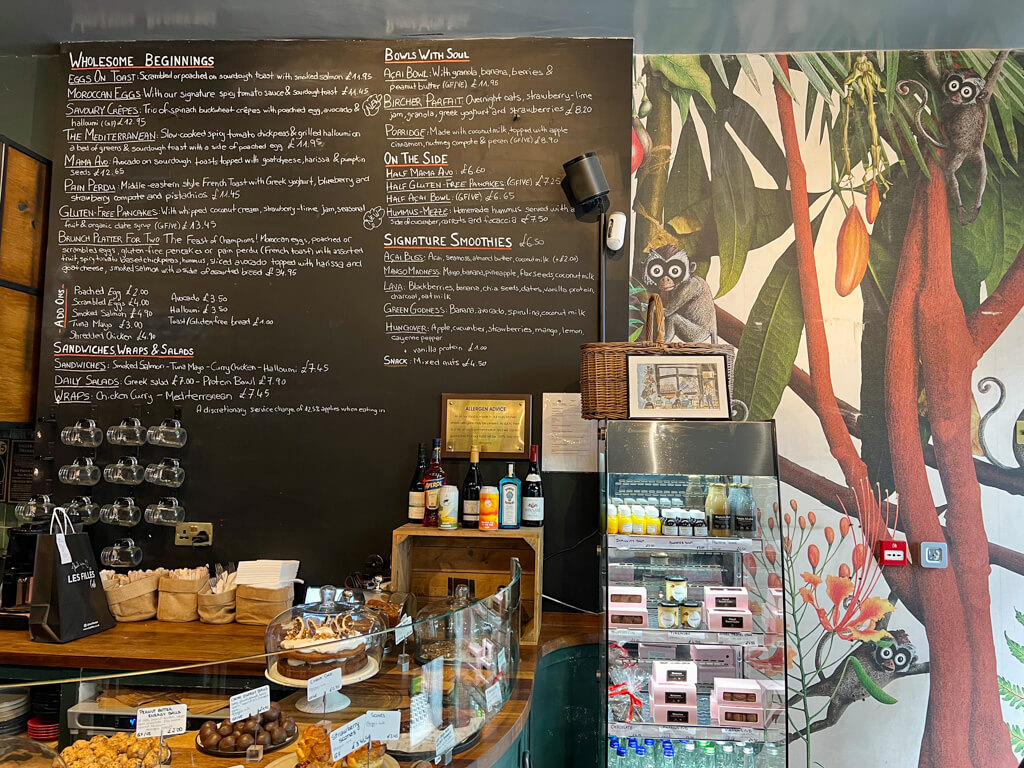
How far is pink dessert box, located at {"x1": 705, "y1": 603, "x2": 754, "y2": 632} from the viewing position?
2.27m

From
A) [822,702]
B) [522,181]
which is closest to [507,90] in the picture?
[522,181]

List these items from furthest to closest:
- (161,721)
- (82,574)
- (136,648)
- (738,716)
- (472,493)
Answer: (472,493) < (82,574) < (136,648) < (738,716) < (161,721)

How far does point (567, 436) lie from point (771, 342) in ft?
3.19

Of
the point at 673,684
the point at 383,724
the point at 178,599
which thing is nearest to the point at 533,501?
the point at 673,684

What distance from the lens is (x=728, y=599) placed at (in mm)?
2314

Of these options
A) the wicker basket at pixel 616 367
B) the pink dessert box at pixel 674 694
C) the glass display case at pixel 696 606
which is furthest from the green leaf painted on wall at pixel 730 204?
the pink dessert box at pixel 674 694

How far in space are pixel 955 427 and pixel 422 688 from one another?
254cm

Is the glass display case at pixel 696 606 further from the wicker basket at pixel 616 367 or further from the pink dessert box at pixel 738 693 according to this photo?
the wicker basket at pixel 616 367

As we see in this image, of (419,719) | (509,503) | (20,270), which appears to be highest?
(20,270)

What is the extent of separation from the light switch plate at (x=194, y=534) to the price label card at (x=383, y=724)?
1.86 m

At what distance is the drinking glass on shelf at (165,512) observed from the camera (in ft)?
9.56

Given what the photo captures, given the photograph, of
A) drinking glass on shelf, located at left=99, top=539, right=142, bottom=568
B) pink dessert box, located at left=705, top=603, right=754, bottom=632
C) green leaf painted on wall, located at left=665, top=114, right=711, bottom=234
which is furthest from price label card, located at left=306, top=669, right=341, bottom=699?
green leaf painted on wall, located at left=665, top=114, right=711, bottom=234

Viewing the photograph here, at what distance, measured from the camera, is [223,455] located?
3045 mm

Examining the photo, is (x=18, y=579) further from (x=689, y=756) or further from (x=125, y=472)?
(x=689, y=756)
